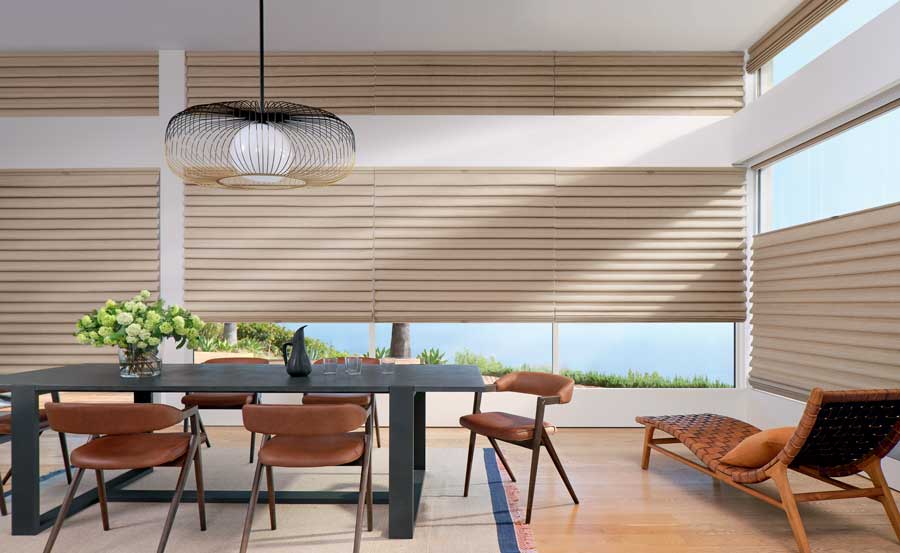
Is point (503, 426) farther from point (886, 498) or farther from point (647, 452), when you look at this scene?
point (886, 498)

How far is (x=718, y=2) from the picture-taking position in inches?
204

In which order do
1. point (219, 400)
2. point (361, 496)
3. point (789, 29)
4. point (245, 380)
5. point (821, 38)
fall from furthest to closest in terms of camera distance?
point (789, 29) → point (821, 38) → point (219, 400) → point (245, 380) → point (361, 496)

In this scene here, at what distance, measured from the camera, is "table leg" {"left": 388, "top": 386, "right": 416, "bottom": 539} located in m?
3.38

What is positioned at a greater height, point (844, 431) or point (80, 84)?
point (80, 84)

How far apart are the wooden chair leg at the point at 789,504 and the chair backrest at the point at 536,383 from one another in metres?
1.19

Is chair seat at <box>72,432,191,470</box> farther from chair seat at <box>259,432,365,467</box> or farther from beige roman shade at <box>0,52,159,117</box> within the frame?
beige roman shade at <box>0,52,159,117</box>

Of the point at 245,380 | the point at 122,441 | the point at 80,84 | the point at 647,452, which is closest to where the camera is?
the point at 122,441

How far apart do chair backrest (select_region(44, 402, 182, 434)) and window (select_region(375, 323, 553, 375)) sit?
3330 mm

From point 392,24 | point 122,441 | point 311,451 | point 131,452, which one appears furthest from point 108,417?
point 392,24

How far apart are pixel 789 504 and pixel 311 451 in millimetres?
2435

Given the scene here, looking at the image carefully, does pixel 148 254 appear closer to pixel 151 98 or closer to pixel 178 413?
pixel 151 98

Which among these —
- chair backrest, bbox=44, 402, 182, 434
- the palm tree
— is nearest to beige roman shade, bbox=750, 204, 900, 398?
the palm tree

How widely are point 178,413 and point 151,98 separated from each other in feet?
13.8

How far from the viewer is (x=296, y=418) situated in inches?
119
